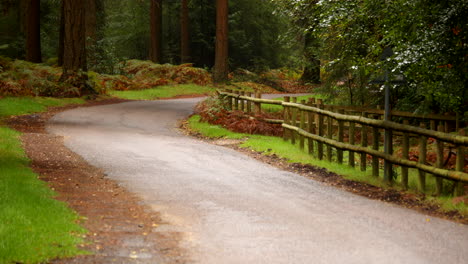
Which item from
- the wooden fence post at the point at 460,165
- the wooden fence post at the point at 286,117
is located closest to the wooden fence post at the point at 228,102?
the wooden fence post at the point at 286,117

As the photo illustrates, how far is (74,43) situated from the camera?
91.0 ft

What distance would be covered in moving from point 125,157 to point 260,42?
116ft

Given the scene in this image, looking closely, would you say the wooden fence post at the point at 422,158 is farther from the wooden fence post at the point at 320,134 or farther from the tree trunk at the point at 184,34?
the tree trunk at the point at 184,34

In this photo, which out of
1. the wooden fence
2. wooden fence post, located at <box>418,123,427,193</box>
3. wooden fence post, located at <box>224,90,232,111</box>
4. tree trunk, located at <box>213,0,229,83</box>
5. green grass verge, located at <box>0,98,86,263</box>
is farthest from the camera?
tree trunk, located at <box>213,0,229,83</box>

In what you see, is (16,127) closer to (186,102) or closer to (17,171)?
(17,171)

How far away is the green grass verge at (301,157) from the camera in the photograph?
1015 cm

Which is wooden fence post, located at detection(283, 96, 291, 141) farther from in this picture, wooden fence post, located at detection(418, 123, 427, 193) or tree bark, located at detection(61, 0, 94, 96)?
tree bark, located at detection(61, 0, 94, 96)

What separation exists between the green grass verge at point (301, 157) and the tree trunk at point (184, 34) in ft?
72.5

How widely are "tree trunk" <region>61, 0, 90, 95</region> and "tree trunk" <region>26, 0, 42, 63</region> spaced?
8979mm

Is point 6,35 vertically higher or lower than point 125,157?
higher

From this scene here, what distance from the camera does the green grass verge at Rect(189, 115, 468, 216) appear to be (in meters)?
10.1

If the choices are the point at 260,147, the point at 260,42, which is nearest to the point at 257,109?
the point at 260,147

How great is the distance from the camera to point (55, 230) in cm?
727

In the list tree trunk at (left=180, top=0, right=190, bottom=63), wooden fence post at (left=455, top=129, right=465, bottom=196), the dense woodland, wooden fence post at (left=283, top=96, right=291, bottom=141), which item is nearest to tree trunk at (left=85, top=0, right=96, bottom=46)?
the dense woodland
